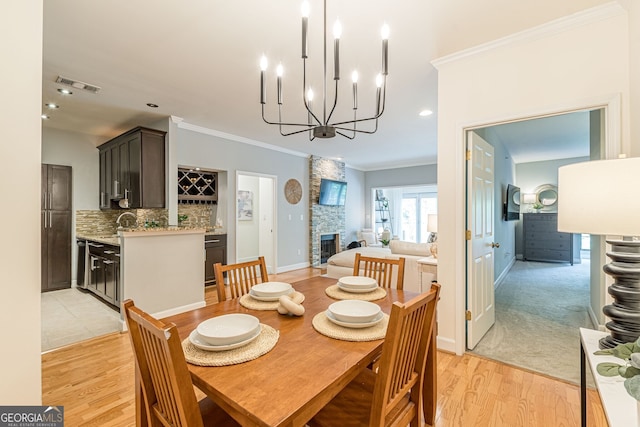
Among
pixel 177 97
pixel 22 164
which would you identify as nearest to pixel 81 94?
pixel 177 97

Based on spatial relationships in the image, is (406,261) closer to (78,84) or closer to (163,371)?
(163,371)

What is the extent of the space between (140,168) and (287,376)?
158 inches

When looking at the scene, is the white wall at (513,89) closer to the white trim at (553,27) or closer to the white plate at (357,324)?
the white trim at (553,27)

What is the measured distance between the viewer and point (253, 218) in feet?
22.2

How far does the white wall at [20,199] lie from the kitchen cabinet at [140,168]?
9.44ft

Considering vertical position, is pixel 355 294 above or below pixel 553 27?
below

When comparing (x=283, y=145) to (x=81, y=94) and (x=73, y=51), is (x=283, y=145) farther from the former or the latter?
(x=73, y=51)

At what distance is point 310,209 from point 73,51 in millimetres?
4710

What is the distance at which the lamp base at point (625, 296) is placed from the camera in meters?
1.19

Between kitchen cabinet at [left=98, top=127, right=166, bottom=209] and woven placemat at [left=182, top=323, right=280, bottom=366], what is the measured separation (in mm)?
3526

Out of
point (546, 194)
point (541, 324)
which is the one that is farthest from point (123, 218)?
point (546, 194)

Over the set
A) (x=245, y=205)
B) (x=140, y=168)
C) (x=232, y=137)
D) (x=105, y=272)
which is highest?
(x=232, y=137)

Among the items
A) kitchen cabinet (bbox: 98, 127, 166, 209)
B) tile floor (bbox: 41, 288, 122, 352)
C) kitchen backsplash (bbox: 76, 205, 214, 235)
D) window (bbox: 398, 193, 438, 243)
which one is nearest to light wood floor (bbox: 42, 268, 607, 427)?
tile floor (bbox: 41, 288, 122, 352)

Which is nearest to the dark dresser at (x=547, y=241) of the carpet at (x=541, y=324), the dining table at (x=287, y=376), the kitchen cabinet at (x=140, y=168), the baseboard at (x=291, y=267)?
the carpet at (x=541, y=324)
